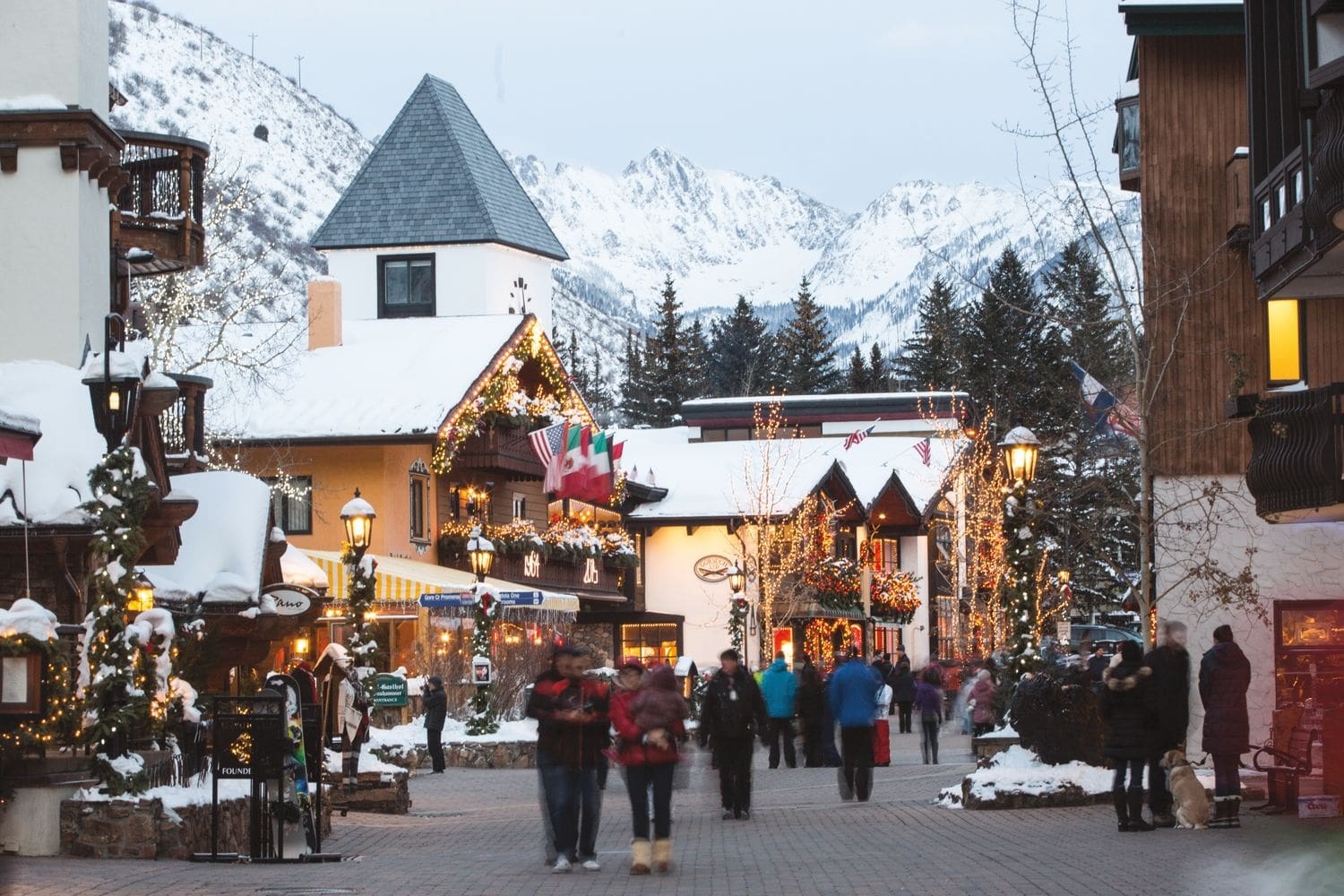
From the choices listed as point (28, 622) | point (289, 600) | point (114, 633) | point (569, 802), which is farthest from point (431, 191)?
point (569, 802)

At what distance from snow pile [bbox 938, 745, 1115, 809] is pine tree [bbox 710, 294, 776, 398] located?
316ft

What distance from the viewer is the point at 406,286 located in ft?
200

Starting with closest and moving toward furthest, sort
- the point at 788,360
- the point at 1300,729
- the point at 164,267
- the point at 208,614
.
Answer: the point at 1300,729
the point at 208,614
the point at 164,267
the point at 788,360

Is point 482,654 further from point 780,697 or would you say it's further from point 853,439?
point 853,439

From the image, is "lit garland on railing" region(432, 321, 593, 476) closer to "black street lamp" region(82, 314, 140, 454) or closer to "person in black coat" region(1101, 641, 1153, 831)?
"black street lamp" region(82, 314, 140, 454)

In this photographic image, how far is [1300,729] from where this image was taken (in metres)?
19.9

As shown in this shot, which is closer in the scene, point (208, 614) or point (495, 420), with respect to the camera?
point (208, 614)

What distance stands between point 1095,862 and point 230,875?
6.50 meters

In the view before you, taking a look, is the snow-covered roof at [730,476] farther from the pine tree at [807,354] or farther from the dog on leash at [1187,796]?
the pine tree at [807,354]

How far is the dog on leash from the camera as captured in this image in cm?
1812

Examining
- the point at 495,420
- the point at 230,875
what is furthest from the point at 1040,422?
the point at 230,875

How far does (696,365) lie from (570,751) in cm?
10352

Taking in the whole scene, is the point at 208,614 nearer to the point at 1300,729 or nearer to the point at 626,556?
the point at 1300,729

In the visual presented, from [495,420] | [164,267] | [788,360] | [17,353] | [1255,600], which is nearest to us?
[17,353]
